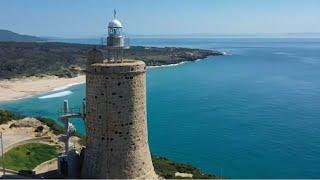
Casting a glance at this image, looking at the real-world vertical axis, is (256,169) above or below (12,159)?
below

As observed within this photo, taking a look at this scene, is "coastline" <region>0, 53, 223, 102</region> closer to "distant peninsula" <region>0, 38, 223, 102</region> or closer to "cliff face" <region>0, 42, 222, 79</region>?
"distant peninsula" <region>0, 38, 223, 102</region>

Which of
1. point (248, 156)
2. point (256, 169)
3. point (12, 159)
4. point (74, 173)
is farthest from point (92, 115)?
point (248, 156)

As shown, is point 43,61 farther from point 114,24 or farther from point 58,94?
point 114,24

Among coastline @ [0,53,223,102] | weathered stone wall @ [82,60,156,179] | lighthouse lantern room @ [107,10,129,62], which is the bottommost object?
coastline @ [0,53,223,102]

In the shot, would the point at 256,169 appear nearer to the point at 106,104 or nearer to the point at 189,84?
the point at 106,104

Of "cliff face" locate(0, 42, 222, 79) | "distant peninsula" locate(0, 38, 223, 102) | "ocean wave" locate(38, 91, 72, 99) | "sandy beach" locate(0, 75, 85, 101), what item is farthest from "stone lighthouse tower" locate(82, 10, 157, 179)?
"cliff face" locate(0, 42, 222, 79)

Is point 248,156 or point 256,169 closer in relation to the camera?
point 256,169

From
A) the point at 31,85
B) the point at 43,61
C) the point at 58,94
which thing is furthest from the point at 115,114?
the point at 43,61
